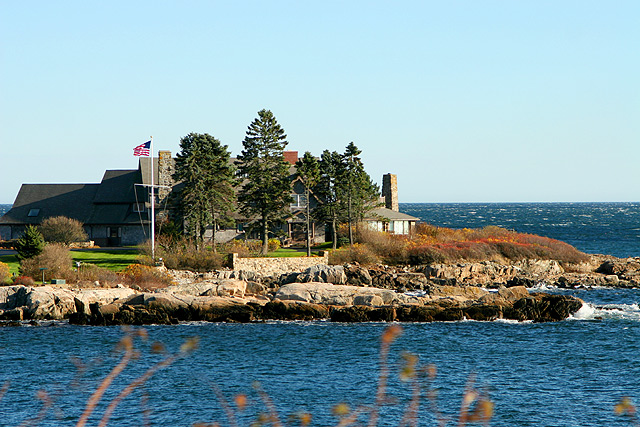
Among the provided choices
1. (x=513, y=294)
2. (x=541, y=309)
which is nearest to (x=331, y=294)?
(x=513, y=294)

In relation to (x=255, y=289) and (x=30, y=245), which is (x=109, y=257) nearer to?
(x=30, y=245)

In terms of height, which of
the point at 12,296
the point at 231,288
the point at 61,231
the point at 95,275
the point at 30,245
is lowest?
the point at 231,288

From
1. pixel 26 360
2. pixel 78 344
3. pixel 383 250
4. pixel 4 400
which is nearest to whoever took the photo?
pixel 4 400

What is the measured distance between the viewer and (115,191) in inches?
2463

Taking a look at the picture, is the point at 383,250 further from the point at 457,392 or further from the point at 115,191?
the point at 457,392

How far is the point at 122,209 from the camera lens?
59.9 meters

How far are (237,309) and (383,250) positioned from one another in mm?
21522

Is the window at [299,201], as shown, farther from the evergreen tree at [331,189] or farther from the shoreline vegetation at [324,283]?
the shoreline vegetation at [324,283]

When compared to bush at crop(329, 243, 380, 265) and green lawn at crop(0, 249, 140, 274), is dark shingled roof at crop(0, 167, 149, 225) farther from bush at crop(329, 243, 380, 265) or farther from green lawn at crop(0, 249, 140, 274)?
bush at crop(329, 243, 380, 265)

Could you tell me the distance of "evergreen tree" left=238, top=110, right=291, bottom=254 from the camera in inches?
2132

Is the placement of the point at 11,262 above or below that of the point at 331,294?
above

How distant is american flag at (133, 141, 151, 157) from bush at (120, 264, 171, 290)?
7596 mm

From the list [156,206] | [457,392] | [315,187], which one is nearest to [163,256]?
[156,206]

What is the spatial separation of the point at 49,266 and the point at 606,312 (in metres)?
32.0
